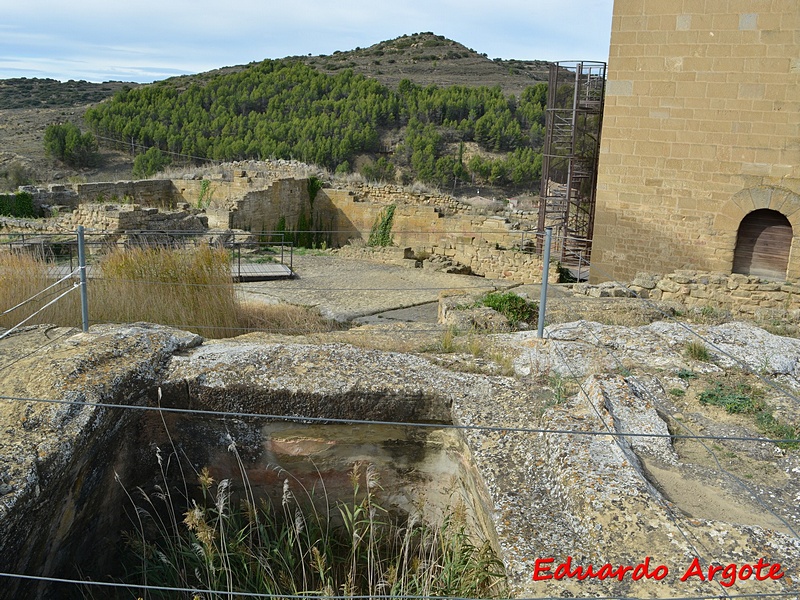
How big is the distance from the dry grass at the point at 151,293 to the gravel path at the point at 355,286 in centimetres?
170

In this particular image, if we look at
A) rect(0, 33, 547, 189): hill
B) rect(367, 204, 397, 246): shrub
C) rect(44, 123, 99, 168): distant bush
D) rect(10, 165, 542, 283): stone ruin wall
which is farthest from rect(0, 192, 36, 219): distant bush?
rect(44, 123, 99, 168): distant bush

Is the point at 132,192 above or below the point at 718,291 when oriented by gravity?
above

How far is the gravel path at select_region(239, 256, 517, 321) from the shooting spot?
1218 cm

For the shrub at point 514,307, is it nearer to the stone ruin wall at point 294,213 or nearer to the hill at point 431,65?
the stone ruin wall at point 294,213

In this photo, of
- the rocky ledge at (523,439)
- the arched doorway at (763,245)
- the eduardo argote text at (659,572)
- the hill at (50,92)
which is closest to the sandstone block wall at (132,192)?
the rocky ledge at (523,439)

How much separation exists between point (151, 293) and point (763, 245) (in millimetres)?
10315

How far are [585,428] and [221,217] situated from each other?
16504mm

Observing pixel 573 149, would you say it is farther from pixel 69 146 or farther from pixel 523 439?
pixel 69 146

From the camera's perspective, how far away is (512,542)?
3.39 m

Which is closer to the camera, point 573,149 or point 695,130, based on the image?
point 695,130

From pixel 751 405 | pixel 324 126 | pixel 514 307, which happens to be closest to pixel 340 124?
pixel 324 126

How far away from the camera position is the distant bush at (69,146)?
31.5 m

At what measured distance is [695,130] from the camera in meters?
12.8

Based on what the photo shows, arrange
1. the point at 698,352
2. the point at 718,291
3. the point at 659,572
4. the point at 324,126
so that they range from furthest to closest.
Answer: the point at 324,126 → the point at 718,291 → the point at 698,352 → the point at 659,572
